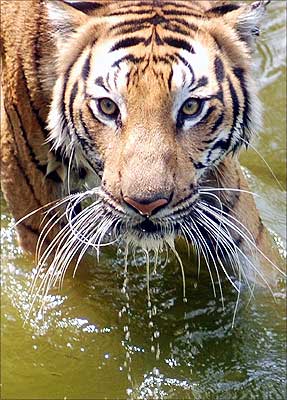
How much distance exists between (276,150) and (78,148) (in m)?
1.67

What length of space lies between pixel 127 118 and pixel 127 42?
0.28m

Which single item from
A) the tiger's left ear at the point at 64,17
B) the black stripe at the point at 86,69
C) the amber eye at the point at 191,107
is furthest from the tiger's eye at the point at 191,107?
the tiger's left ear at the point at 64,17

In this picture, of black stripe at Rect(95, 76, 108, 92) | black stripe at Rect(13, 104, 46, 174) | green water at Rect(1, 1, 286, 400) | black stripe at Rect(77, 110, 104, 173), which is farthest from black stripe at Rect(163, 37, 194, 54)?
green water at Rect(1, 1, 286, 400)

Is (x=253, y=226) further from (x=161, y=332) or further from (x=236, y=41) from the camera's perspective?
(x=236, y=41)

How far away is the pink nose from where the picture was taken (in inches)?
90.4

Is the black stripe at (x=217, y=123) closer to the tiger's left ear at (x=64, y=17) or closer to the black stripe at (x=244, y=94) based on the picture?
the black stripe at (x=244, y=94)

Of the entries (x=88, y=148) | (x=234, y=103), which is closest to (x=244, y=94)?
(x=234, y=103)

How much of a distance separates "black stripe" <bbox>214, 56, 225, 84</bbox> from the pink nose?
43cm

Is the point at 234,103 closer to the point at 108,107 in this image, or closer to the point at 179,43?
the point at 179,43

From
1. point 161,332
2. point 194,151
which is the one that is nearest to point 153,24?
point 194,151

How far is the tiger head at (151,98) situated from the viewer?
7.70ft

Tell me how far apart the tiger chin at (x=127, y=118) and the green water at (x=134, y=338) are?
0.25 metres

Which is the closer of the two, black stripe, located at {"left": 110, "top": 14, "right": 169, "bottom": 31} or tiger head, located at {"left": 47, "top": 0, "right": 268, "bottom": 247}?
tiger head, located at {"left": 47, "top": 0, "right": 268, "bottom": 247}

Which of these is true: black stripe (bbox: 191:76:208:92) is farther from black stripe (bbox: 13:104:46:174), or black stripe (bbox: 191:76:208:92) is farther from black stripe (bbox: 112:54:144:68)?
black stripe (bbox: 13:104:46:174)
